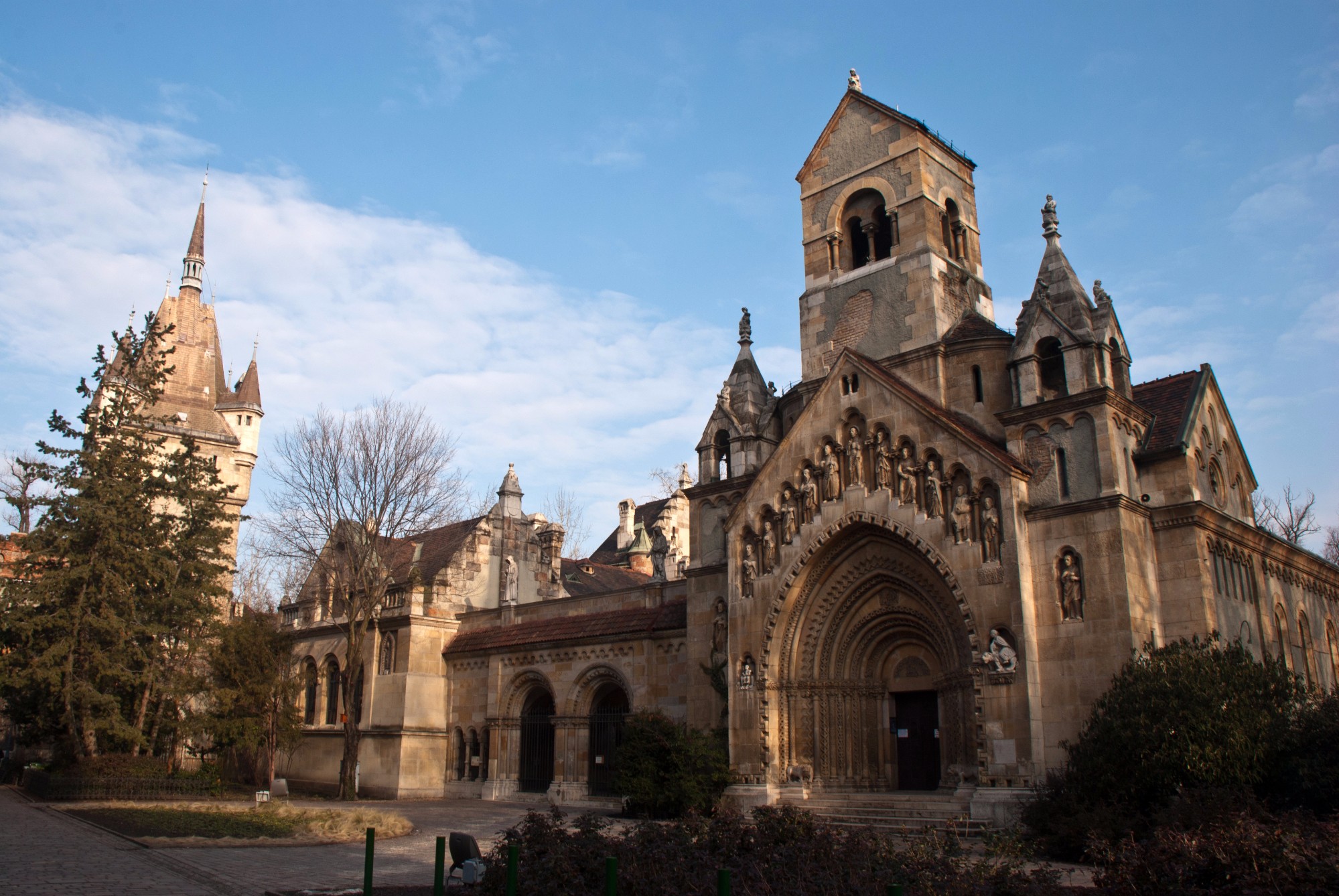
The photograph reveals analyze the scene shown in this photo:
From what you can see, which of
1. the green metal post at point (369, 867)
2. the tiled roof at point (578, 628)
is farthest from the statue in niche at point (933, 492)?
the green metal post at point (369, 867)

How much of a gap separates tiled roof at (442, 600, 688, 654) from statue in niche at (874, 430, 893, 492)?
721 centimetres

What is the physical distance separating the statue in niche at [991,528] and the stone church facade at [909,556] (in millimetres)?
62

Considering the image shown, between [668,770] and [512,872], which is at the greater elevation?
[668,770]

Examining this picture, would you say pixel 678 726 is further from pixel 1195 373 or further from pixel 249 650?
pixel 249 650

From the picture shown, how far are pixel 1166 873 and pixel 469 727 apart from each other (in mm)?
26738

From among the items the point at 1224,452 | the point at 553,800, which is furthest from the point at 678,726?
the point at 1224,452

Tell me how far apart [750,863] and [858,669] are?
1443cm

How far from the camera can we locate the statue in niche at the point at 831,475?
2289cm

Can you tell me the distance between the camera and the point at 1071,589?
19.3 m

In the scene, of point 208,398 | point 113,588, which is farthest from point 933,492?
point 208,398

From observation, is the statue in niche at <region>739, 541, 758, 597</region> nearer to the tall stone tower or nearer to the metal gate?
the metal gate

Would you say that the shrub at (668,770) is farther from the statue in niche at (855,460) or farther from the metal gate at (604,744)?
the statue in niche at (855,460)

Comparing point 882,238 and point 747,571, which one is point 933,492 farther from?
point 882,238

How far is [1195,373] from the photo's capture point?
76.6 feet
